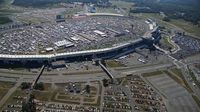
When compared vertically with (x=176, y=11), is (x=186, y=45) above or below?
below

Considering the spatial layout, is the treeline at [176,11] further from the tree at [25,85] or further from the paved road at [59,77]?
the tree at [25,85]

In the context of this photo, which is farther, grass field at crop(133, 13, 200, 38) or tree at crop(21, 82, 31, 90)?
grass field at crop(133, 13, 200, 38)

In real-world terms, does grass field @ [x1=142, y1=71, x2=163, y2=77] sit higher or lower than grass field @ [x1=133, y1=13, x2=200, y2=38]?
lower

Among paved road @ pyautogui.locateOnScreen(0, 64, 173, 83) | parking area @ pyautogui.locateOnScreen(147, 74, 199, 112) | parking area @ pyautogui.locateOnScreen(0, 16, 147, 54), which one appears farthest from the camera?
parking area @ pyautogui.locateOnScreen(0, 16, 147, 54)

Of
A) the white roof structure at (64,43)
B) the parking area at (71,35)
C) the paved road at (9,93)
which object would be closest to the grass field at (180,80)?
the parking area at (71,35)

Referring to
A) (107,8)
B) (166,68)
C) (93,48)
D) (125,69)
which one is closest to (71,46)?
(93,48)

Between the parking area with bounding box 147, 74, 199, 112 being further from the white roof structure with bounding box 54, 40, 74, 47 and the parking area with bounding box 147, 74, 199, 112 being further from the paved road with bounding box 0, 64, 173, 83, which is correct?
the white roof structure with bounding box 54, 40, 74, 47

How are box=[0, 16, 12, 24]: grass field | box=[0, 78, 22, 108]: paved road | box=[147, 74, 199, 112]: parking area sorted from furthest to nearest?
box=[0, 16, 12, 24]: grass field, box=[147, 74, 199, 112]: parking area, box=[0, 78, 22, 108]: paved road

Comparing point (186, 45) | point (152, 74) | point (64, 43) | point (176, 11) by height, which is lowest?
point (152, 74)

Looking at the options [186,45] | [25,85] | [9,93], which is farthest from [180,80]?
[9,93]

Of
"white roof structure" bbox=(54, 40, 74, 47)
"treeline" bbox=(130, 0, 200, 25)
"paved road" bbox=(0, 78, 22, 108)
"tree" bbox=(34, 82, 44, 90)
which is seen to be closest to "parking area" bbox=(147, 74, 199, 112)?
"tree" bbox=(34, 82, 44, 90)

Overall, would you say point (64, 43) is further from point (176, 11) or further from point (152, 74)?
point (176, 11)

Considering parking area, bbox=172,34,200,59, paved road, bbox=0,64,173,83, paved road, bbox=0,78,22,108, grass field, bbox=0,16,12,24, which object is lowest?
paved road, bbox=0,78,22,108
